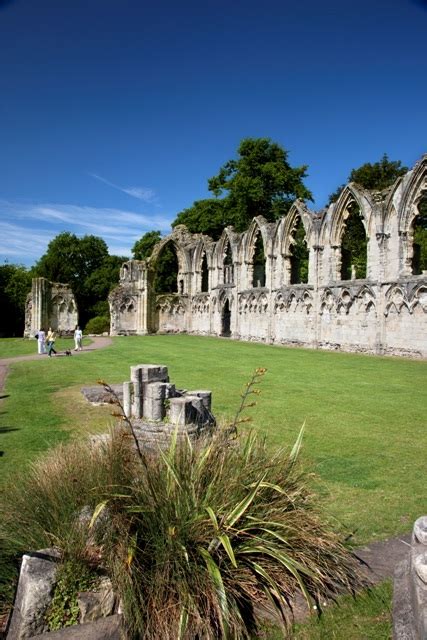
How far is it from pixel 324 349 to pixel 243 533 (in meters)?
20.1

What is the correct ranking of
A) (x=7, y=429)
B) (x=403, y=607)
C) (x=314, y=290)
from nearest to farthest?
(x=403, y=607) < (x=7, y=429) < (x=314, y=290)

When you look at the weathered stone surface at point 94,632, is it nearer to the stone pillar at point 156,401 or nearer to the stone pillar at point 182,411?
the stone pillar at point 182,411

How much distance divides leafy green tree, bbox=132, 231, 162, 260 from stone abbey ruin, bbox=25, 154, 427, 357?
13.8m

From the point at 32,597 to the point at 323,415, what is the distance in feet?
20.8

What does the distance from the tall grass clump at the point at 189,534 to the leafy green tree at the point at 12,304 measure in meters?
49.0

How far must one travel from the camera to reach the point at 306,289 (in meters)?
24.2

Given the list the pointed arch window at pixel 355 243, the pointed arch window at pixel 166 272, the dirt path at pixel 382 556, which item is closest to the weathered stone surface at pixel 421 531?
the dirt path at pixel 382 556

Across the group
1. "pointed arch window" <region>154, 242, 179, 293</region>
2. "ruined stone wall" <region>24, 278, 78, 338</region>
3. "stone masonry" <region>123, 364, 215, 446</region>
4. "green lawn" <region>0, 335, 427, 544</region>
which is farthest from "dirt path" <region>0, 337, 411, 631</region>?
"pointed arch window" <region>154, 242, 179, 293</region>

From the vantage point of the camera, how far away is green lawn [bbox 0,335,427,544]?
5066mm

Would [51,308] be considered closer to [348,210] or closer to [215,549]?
[348,210]

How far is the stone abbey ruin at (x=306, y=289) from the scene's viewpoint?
1917 cm

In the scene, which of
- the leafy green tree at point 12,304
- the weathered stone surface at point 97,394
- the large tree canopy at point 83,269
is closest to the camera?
the weathered stone surface at point 97,394

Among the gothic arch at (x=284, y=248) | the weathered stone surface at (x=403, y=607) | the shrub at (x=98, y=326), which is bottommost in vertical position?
the weathered stone surface at (x=403, y=607)

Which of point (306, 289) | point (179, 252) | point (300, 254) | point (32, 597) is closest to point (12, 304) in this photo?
point (179, 252)
